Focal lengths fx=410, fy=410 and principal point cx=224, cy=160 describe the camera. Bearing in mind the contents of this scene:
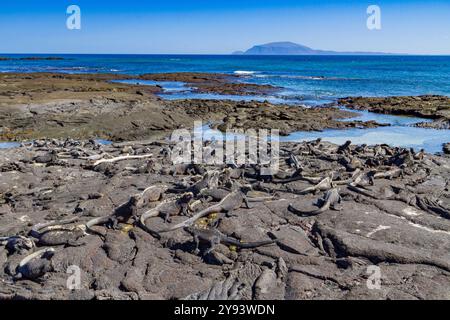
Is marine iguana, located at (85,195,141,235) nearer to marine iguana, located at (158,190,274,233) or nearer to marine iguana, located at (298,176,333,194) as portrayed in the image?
marine iguana, located at (158,190,274,233)

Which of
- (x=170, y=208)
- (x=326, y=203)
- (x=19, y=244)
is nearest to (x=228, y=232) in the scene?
(x=170, y=208)

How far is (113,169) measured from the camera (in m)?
13.4

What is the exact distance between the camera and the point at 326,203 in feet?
31.8

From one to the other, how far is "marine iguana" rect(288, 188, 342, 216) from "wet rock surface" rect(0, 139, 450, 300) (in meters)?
0.03

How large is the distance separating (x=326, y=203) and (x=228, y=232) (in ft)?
8.55

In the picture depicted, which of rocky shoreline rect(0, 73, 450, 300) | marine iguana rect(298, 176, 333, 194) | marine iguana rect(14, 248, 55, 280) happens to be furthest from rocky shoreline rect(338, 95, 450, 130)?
marine iguana rect(14, 248, 55, 280)

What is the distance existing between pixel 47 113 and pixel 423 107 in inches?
1045

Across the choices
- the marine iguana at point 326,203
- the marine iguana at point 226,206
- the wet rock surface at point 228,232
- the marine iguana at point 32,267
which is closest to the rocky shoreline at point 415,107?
the wet rock surface at point 228,232

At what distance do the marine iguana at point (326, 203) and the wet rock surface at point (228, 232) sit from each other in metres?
0.03

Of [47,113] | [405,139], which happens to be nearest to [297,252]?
[405,139]

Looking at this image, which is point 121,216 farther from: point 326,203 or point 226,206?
point 326,203

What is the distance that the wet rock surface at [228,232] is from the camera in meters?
6.79

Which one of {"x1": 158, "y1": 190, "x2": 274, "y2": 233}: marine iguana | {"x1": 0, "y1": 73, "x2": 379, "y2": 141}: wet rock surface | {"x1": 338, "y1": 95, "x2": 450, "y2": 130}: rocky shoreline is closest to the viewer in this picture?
{"x1": 158, "y1": 190, "x2": 274, "y2": 233}: marine iguana

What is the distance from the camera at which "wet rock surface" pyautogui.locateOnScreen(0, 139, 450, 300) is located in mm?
6789
